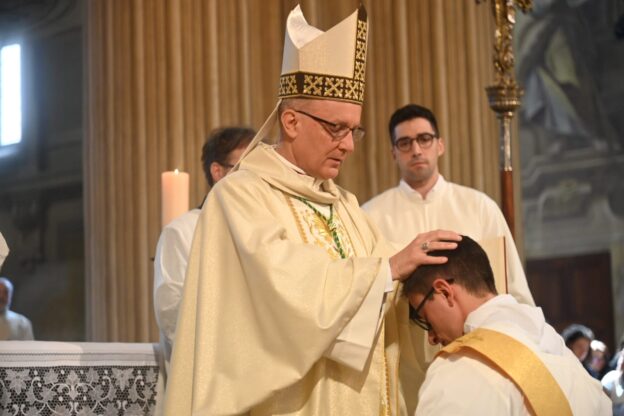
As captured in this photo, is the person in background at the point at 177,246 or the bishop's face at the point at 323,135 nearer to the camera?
the bishop's face at the point at 323,135

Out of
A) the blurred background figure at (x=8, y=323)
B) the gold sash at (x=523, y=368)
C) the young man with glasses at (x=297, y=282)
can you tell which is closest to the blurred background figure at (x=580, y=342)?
the blurred background figure at (x=8, y=323)

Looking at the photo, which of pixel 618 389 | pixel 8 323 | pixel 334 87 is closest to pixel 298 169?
pixel 334 87

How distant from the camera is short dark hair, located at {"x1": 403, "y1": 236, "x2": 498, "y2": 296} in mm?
3443

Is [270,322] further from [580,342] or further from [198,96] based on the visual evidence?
[580,342]

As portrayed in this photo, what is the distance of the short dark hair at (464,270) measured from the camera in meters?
3.44

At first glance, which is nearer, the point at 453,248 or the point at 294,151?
the point at 453,248

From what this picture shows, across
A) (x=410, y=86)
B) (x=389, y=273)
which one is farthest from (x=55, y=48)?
(x=389, y=273)

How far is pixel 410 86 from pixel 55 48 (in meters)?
3.43

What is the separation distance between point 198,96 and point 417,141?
8.81ft

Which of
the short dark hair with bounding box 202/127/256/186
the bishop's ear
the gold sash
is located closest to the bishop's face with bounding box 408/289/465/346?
the gold sash

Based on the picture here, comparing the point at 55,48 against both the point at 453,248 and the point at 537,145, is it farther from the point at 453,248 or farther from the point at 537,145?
the point at 453,248

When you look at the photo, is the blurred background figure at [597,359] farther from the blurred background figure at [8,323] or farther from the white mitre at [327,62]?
the white mitre at [327,62]

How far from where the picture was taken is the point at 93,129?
8.13 m

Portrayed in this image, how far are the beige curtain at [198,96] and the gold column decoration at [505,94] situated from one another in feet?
6.54
